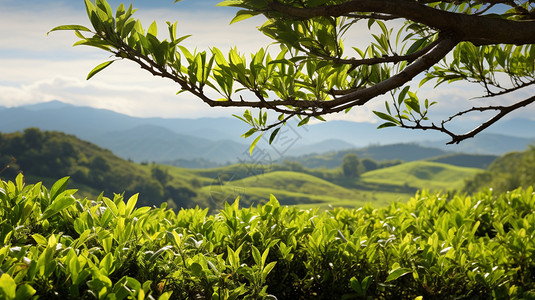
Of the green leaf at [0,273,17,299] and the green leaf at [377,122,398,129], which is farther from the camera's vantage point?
the green leaf at [377,122,398,129]

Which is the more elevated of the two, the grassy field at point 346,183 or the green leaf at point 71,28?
the green leaf at point 71,28

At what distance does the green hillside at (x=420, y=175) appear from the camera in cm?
13362

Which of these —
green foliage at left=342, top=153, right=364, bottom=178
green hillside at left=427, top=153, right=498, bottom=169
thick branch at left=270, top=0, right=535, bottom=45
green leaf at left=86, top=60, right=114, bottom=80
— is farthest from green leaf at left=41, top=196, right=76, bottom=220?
green hillside at left=427, top=153, right=498, bottom=169

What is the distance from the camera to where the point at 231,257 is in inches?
76.1

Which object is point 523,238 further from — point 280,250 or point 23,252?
point 23,252

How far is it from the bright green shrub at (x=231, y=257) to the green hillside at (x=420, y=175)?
443ft

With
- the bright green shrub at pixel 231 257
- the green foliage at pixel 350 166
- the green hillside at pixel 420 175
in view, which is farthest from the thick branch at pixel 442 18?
the green foliage at pixel 350 166

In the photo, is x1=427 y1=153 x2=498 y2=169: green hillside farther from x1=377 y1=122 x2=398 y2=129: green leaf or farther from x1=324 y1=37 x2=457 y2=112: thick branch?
x1=324 y1=37 x2=457 y2=112: thick branch

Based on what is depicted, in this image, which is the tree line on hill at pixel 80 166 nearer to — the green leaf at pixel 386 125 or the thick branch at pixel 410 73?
the green leaf at pixel 386 125

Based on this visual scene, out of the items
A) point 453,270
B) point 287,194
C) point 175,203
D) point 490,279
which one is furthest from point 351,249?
point 287,194

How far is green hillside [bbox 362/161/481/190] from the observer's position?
438 ft

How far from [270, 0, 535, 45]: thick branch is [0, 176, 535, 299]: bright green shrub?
1.21 metres

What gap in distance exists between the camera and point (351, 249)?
2.33 meters

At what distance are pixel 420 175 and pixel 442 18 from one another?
148 metres
